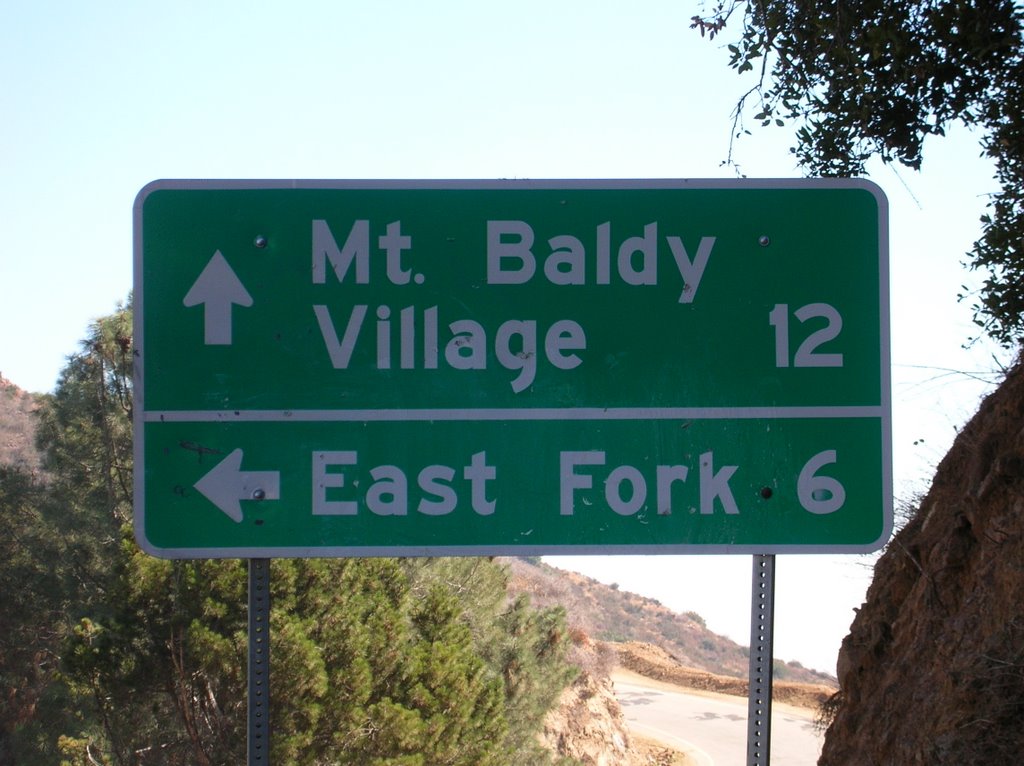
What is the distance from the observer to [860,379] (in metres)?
2.33

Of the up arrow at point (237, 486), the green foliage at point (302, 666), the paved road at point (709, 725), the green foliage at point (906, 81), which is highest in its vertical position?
the green foliage at point (906, 81)

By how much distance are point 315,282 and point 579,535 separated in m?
0.81

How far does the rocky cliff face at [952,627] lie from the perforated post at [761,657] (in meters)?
1.03

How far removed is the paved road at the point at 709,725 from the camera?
29.0m

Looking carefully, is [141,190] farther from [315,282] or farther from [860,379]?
[860,379]

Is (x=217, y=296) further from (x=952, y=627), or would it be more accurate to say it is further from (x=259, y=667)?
(x=952, y=627)

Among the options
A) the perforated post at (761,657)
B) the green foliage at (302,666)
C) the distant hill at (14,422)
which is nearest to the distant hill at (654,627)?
the distant hill at (14,422)

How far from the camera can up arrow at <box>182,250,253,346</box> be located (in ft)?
7.69

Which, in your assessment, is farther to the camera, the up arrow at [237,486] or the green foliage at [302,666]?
the green foliage at [302,666]

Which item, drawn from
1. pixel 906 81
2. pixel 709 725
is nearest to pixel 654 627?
pixel 709 725

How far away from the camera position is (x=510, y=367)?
2.34 m

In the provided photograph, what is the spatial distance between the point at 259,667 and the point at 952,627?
8.94 feet

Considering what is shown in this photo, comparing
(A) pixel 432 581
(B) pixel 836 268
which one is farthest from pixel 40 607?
(B) pixel 836 268

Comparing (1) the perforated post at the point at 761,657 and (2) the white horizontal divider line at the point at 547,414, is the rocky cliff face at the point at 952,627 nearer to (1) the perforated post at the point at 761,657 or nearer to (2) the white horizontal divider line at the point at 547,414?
(1) the perforated post at the point at 761,657
